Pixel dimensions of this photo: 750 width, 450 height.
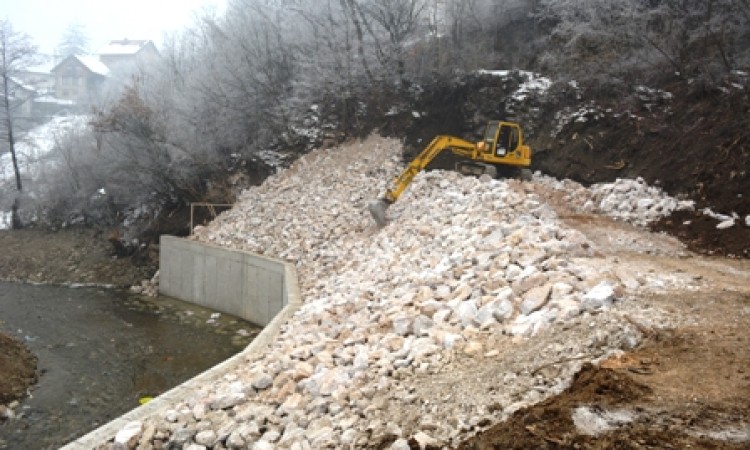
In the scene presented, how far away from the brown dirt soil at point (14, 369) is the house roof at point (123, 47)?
67.9 metres

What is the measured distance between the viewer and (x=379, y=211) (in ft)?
48.3

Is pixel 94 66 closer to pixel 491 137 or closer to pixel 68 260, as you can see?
pixel 68 260

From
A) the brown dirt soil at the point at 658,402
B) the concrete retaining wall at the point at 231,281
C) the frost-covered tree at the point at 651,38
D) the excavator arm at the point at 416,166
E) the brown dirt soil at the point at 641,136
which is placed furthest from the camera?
the frost-covered tree at the point at 651,38

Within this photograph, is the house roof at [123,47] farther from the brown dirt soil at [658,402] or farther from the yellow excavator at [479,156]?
the brown dirt soil at [658,402]

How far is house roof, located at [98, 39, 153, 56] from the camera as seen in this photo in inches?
2879

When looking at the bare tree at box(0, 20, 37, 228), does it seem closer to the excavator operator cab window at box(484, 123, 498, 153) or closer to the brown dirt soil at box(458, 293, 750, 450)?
the excavator operator cab window at box(484, 123, 498, 153)

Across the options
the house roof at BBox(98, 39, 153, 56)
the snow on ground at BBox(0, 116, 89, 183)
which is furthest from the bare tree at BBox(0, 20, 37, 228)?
the house roof at BBox(98, 39, 153, 56)

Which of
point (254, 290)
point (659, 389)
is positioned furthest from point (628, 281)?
point (254, 290)

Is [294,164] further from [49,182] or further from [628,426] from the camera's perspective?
[628,426]

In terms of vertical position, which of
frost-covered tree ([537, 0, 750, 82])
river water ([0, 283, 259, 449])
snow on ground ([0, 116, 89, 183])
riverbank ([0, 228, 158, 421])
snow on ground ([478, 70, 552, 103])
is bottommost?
riverbank ([0, 228, 158, 421])

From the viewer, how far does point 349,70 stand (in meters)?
23.4

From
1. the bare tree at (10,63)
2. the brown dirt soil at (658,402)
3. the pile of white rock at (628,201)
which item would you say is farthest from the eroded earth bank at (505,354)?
the bare tree at (10,63)

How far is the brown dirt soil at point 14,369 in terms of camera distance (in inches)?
415

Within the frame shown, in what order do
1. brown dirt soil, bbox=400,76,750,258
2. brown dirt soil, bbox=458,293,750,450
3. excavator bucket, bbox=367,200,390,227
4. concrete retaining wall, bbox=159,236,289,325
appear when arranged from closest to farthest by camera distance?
brown dirt soil, bbox=458,293,750,450 → brown dirt soil, bbox=400,76,750,258 → excavator bucket, bbox=367,200,390,227 → concrete retaining wall, bbox=159,236,289,325
